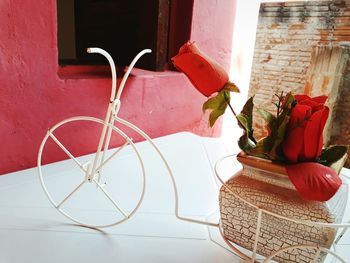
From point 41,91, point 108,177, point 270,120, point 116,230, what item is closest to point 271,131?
point 270,120

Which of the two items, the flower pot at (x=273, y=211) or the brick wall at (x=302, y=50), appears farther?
the brick wall at (x=302, y=50)

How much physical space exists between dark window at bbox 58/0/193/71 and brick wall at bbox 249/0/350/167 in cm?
273

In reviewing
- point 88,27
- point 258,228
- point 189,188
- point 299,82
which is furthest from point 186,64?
point 299,82

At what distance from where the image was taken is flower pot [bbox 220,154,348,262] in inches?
14.8

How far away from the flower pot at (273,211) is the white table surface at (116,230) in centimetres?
8

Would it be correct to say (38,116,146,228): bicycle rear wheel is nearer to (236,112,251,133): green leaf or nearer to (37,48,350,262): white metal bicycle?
(37,48,350,262): white metal bicycle

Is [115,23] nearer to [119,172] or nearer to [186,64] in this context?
[119,172]

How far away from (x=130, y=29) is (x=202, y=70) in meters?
0.69

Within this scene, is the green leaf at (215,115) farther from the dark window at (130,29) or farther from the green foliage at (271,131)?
the dark window at (130,29)

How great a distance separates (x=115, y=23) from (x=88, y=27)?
0.64 ft

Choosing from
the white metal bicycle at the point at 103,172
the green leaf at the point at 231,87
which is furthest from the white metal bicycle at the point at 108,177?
the green leaf at the point at 231,87

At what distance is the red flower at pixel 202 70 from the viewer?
403mm

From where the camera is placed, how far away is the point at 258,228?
0.39 m

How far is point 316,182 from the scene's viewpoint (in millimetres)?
333
